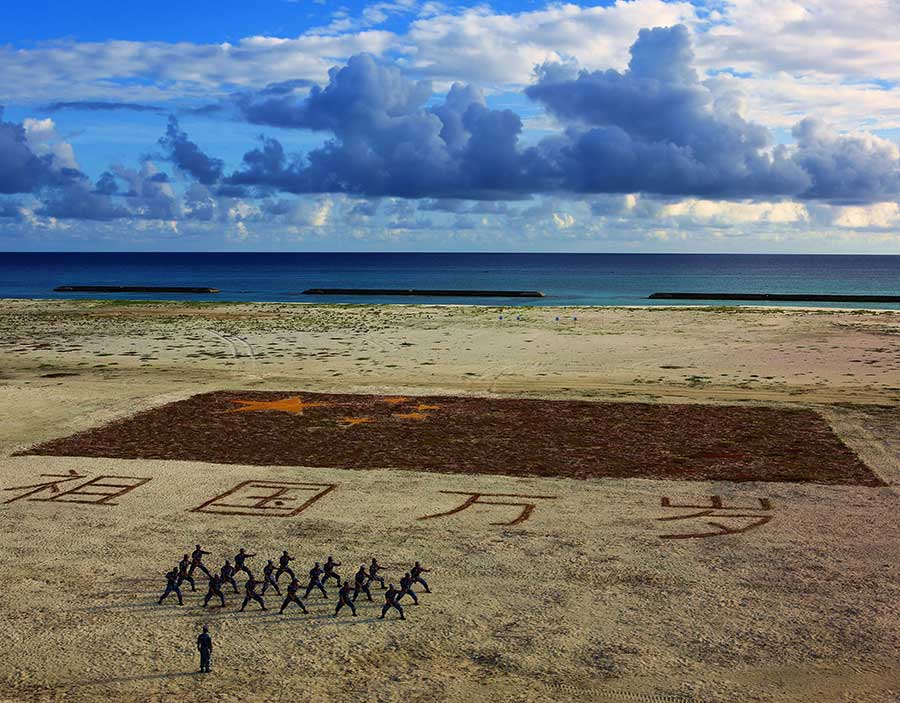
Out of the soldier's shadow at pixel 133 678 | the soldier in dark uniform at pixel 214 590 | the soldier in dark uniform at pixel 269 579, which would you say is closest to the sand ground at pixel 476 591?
the soldier's shadow at pixel 133 678

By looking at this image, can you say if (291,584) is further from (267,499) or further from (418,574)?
(267,499)

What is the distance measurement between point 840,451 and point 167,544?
2972 cm

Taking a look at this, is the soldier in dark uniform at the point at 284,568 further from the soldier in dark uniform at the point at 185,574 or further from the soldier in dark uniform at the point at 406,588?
the soldier in dark uniform at the point at 406,588

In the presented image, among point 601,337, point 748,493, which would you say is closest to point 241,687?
point 748,493

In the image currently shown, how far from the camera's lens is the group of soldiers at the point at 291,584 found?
22891 mm

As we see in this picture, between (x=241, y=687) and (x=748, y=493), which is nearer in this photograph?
(x=241, y=687)

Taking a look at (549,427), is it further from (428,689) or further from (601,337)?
(601,337)

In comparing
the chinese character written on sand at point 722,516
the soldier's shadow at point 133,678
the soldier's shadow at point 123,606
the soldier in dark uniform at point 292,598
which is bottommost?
the soldier's shadow at point 133,678

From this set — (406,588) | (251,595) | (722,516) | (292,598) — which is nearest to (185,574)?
(251,595)

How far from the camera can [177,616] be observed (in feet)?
74.5

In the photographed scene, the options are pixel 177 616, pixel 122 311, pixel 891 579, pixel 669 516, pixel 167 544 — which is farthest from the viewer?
pixel 122 311

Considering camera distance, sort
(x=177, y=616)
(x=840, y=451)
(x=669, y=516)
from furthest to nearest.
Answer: (x=840, y=451)
(x=669, y=516)
(x=177, y=616)

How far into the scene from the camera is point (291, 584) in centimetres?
2338

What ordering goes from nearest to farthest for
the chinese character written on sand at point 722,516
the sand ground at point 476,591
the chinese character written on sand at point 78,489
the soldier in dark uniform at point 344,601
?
the sand ground at point 476,591, the soldier in dark uniform at point 344,601, the chinese character written on sand at point 722,516, the chinese character written on sand at point 78,489
